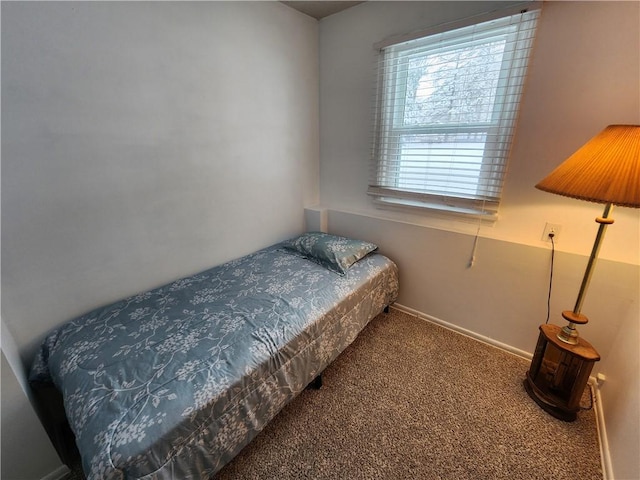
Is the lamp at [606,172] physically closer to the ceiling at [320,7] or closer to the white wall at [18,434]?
the ceiling at [320,7]

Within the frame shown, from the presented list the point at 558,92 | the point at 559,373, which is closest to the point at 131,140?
the point at 558,92

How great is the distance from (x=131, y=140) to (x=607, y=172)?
218cm

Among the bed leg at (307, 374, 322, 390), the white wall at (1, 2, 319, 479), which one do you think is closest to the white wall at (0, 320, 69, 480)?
the white wall at (1, 2, 319, 479)

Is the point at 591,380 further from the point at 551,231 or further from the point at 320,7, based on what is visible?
the point at 320,7

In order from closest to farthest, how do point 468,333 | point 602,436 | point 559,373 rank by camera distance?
point 602,436 < point 559,373 < point 468,333

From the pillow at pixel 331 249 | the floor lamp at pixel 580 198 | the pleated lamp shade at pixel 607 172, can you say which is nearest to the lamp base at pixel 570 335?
the floor lamp at pixel 580 198

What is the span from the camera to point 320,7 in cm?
209

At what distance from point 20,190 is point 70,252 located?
1.11 ft

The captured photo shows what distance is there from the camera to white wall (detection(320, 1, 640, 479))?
1308 millimetres

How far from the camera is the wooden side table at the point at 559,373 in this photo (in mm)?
1313

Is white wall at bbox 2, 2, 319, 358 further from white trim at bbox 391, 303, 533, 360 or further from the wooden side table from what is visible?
the wooden side table

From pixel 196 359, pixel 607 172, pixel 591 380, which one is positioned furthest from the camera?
pixel 591 380

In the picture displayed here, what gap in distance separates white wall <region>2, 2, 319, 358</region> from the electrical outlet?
192 cm

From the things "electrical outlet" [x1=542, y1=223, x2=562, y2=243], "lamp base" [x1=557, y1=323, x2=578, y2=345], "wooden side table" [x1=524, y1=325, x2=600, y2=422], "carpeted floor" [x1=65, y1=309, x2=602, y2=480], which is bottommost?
"carpeted floor" [x1=65, y1=309, x2=602, y2=480]
